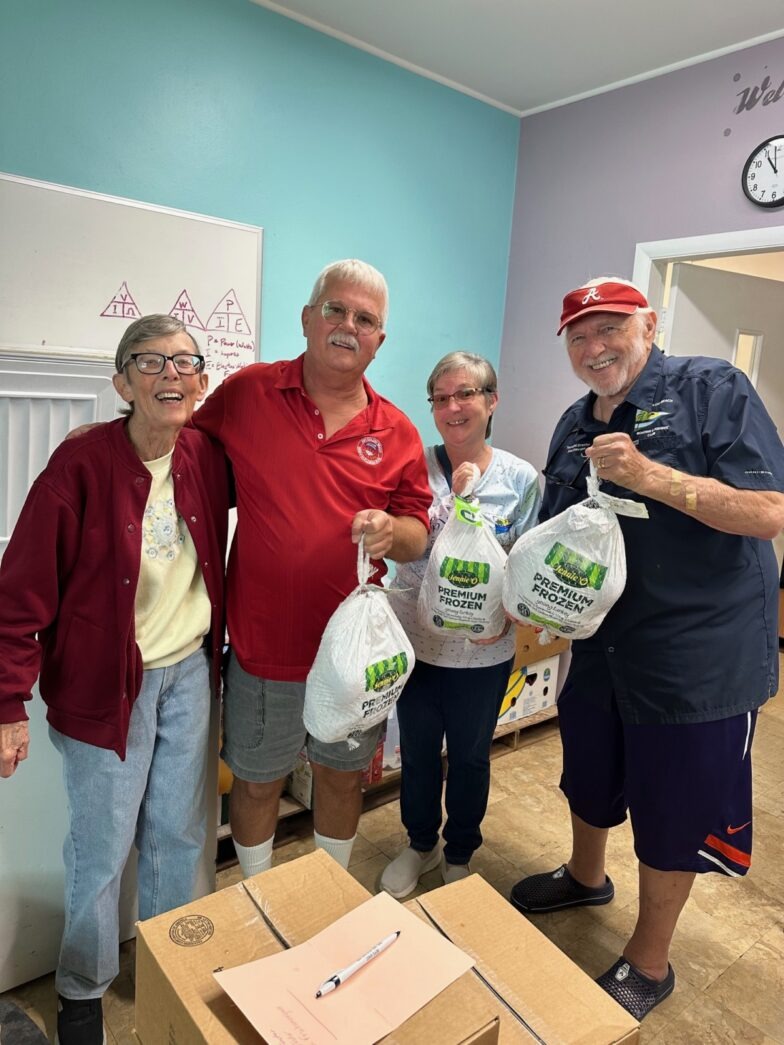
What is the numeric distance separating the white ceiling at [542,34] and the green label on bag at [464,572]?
5.91 ft

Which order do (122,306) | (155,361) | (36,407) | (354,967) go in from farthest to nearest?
(122,306) → (36,407) → (155,361) → (354,967)

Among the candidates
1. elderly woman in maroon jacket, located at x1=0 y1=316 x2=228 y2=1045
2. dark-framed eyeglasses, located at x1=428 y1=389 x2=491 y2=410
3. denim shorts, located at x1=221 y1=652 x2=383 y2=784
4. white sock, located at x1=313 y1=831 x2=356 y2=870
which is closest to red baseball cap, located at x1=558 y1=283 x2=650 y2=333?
dark-framed eyeglasses, located at x1=428 y1=389 x2=491 y2=410

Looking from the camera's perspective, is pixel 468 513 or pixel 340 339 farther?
pixel 468 513

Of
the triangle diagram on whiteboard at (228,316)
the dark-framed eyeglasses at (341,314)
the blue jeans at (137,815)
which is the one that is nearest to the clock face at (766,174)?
the dark-framed eyeglasses at (341,314)

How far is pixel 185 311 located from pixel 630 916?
2.29m

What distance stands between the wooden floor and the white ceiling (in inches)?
106

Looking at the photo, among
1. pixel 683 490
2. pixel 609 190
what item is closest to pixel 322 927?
pixel 683 490

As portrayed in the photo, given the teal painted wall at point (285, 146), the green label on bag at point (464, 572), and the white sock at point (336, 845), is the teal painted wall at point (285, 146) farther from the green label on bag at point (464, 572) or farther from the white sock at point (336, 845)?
the white sock at point (336, 845)

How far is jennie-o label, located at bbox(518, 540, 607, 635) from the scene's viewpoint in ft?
4.84

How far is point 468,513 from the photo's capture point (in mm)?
1700

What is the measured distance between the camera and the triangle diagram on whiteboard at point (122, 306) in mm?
2109

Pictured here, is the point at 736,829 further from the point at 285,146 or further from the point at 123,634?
the point at 285,146

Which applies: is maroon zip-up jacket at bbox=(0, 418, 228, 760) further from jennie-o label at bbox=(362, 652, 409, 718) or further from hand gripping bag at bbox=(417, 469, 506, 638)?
hand gripping bag at bbox=(417, 469, 506, 638)

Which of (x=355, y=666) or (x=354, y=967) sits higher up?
(x=355, y=666)
